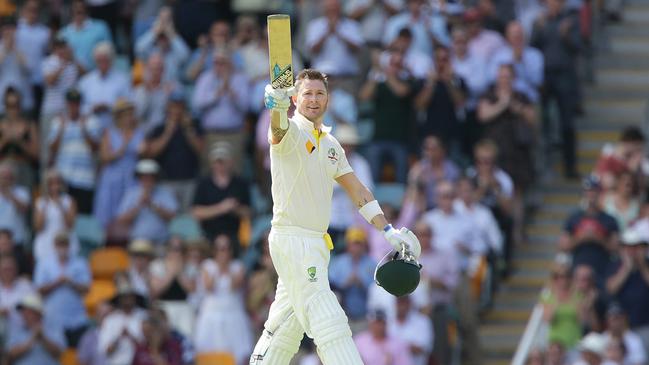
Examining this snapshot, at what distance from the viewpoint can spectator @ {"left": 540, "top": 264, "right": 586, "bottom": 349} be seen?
20.6 metres

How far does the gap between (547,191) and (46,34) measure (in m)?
7.05

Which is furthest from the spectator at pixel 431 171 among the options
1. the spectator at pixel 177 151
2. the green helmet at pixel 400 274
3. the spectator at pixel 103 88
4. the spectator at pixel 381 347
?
the green helmet at pixel 400 274

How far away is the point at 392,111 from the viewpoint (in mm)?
22781

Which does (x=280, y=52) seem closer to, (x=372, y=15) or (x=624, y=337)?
(x=624, y=337)

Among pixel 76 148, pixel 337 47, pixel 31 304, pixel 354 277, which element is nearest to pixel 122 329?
pixel 31 304

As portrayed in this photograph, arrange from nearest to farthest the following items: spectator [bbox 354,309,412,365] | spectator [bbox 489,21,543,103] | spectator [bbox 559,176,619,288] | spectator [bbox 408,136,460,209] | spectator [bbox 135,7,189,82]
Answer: spectator [bbox 354,309,412,365] → spectator [bbox 559,176,619,288] → spectator [bbox 408,136,460,209] → spectator [bbox 489,21,543,103] → spectator [bbox 135,7,189,82]

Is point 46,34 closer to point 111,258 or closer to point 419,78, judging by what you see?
point 111,258

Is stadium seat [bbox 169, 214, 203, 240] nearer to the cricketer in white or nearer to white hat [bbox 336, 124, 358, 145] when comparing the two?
white hat [bbox 336, 124, 358, 145]

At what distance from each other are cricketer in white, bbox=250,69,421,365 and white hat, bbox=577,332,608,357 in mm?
6361

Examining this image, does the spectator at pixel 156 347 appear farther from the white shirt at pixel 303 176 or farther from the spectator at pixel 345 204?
the white shirt at pixel 303 176

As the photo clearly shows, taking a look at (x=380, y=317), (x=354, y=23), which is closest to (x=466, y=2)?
(x=354, y=23)

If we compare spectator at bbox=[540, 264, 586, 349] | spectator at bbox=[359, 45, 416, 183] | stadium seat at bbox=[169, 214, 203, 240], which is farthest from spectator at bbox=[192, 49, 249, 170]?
spectator at bbox=[540, 264, 586, 349]

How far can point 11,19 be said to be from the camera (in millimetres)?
24469

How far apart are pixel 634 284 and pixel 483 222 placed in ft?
6.51
